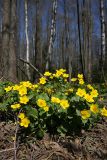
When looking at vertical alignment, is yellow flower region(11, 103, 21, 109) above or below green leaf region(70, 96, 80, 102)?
below

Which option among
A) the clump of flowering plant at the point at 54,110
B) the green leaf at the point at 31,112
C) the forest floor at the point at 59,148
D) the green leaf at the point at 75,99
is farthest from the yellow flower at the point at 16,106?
the green leaf at the point at 75,99

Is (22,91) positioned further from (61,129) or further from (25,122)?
(61,129)

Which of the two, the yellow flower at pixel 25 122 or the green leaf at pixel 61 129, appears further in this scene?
the green leaf at pixel 61 129

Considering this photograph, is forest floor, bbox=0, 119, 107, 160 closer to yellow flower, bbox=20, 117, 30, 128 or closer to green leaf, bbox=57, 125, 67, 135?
green leaf, bbox=57, 125, 67, 135

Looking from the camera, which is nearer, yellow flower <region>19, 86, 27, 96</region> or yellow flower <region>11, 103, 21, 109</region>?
yellow flower <region>11, 103, 21, 109</region>

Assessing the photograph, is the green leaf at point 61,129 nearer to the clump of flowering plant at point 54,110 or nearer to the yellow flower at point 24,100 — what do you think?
the clump of flowering plant at point 54,110

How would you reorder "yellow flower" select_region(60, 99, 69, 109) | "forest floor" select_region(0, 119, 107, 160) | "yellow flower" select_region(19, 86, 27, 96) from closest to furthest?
1. "forest floor" select_region(0, 119, 107, 160)
2. "yellow flower" select_region(60, 99, 69, 109)
3. "yellow flower" select_region(19, 86, 27, 96)

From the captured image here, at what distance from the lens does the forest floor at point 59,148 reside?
345cm

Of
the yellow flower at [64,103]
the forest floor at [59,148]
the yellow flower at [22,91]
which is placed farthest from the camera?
the yellow flower at [22,91]

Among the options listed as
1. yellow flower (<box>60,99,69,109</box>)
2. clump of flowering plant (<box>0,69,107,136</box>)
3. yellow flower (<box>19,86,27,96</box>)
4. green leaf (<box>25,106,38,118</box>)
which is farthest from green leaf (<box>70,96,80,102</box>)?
yellow flower (<box>19,86,27,96</box>)

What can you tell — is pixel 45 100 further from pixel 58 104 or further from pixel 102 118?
pixel 102 118

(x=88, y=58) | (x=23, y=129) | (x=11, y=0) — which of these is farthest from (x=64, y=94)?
(x=88, y=58)

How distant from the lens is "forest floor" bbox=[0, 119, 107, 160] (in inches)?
136

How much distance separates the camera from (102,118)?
4.29 meters
